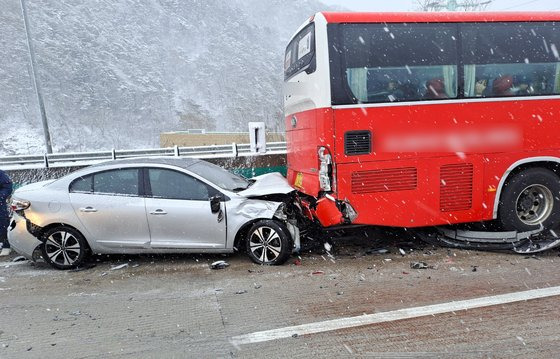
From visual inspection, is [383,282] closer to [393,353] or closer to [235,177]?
[393,353]

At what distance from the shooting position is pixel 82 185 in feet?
20.0

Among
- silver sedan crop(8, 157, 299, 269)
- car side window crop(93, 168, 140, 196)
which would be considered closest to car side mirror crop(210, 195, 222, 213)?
silver sedan crop(8, 157, 299, 269)

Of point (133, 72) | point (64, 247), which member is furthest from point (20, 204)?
point (133, 72)

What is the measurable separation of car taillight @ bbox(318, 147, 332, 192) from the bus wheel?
2.60m

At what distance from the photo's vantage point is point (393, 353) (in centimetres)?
346

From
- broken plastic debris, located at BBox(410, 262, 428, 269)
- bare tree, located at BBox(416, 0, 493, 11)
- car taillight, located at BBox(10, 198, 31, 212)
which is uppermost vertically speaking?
bare tree, located at BBox(416, 0, 493, 11)

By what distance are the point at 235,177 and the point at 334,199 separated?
1927mm

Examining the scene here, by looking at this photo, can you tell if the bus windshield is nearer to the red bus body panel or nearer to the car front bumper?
the red bus body panel

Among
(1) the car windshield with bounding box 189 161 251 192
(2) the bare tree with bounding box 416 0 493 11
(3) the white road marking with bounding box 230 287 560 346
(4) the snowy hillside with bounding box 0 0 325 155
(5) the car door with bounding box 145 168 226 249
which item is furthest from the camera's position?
(4) the snowy hillside with bounding box 0 0 325 155

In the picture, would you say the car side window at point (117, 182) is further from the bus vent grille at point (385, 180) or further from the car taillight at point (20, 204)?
the bus vent grille at point (385, 180)

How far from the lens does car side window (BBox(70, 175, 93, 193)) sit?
609 centimetres

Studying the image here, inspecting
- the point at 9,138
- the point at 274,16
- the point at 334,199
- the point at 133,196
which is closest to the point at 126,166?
the point at 133,196

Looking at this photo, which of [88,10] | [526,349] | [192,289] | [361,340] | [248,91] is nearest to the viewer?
[526,349]

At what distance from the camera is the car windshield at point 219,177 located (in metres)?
6.19
